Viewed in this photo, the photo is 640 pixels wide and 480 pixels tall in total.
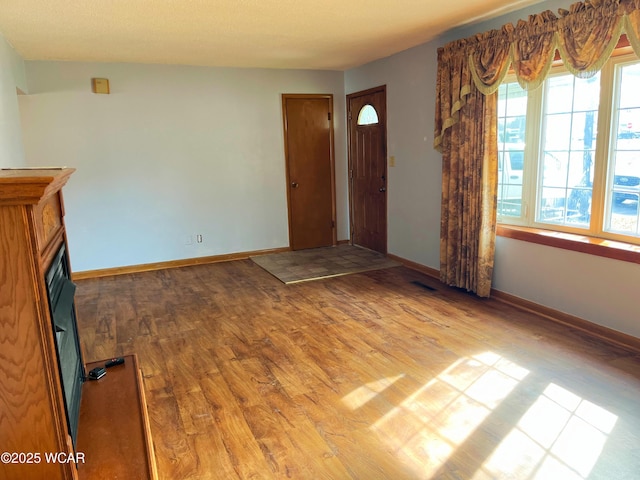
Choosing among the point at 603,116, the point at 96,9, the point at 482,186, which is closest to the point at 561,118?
the point at 603,116

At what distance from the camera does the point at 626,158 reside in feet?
10.5

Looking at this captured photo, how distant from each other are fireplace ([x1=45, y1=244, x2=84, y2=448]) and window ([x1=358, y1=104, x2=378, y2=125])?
435 centimetres

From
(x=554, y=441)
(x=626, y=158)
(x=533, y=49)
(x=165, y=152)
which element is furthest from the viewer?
(x=165, y=152)

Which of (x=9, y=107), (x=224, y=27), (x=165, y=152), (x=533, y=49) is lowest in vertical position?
(x=165, y=152)

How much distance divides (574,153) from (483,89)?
0.88 m

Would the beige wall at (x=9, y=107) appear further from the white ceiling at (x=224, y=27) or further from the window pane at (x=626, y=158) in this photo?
the window pane at (x=626, y=158)

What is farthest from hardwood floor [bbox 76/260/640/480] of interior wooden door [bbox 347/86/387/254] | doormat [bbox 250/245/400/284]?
interior wooden door [bbox 347/86/387/254]

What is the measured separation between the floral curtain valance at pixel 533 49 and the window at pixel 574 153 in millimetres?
316

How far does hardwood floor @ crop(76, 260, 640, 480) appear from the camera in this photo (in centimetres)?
208

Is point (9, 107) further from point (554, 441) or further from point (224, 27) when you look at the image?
point (554, 441)

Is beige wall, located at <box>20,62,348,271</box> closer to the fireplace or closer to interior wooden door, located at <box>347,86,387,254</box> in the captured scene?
interior wooden door, located at <box>347,86,387,254</box>

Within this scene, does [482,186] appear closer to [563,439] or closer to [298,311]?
[298,311]

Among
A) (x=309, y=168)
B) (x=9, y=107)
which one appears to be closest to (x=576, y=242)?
(x=309, y=168)

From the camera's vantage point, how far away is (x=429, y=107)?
15.4 feet
